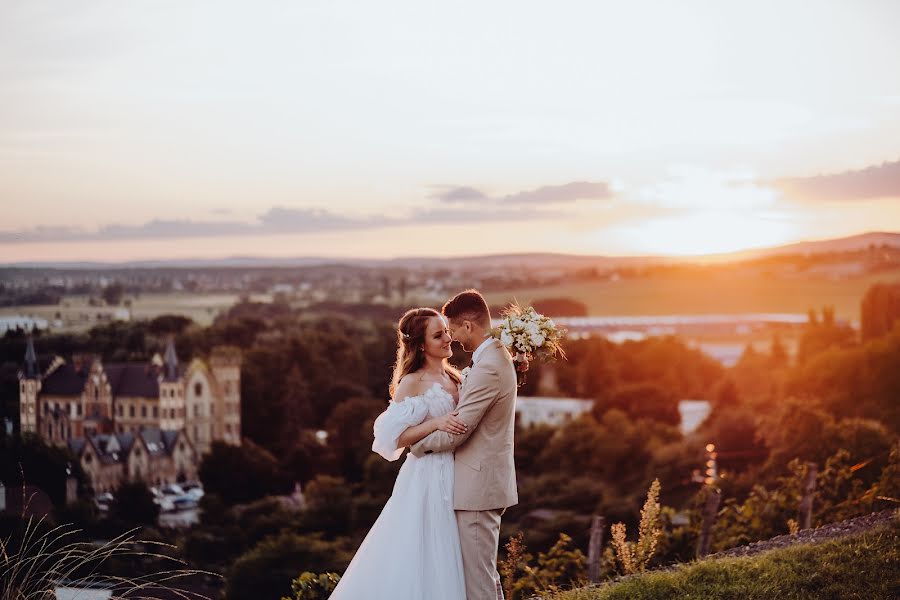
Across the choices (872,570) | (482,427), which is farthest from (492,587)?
(872,570)

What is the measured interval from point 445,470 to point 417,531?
10.3 inches

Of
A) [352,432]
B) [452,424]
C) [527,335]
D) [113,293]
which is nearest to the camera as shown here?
[452,424]

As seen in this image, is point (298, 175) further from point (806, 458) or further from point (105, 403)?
point (806, 458)

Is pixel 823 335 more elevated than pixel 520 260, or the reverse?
pixel 520 260

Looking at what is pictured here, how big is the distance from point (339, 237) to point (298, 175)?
7.86 metres

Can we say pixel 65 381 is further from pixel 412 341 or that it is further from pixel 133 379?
pixel 412 341

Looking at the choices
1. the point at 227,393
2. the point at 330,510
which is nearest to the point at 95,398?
the point at 227,393

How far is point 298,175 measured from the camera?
61.3 m

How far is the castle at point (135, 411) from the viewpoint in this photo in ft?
145

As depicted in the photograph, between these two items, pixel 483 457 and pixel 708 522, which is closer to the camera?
pixel 483 457

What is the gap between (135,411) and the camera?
51156 mm

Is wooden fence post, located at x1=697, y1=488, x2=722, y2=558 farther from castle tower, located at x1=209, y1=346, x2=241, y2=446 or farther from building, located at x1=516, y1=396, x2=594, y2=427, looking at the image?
castle tower, located at x1=209, y1=346, x2=241, y2=446

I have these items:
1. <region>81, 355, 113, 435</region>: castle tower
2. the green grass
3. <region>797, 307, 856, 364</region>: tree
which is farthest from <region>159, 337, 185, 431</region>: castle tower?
the green grass

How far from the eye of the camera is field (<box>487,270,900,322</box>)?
1933 inches
